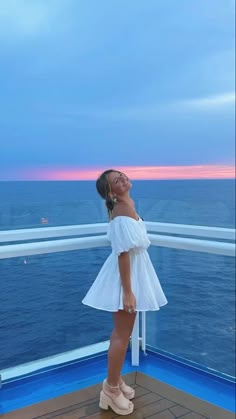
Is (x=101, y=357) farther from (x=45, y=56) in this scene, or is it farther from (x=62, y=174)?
(x=45, y=56)

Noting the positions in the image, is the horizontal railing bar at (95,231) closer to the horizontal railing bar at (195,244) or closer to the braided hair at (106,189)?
the horizontal railing bar at (195,244)

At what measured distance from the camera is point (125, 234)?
1.82 meters

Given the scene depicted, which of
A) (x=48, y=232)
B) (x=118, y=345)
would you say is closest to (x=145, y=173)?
(x=48, y=232)

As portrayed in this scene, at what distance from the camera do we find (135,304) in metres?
1.90

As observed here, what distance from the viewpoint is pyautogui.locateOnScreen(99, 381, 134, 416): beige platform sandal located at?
6.45 feet

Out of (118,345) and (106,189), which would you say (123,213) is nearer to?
(106,189)

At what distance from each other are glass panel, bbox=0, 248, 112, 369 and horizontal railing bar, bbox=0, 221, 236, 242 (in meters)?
0.13

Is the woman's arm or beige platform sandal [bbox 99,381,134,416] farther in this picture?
beige platform sandal [bbox 99,381,134,416]

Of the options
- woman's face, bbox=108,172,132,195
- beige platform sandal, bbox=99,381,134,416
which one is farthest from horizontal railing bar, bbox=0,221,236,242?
beige platform sandal, bbox=99,381,134,416

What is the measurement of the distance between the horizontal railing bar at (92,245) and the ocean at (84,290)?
2.0 inches

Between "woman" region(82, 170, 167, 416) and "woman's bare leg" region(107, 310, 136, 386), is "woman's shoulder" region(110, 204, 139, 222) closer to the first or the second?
"woman" region(82, 170, 167, 416)

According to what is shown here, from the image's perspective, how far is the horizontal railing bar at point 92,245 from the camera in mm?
2090

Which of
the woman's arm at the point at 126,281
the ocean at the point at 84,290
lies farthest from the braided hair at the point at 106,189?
the ocean at the point at 84,290

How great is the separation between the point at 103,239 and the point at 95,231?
0.10m
